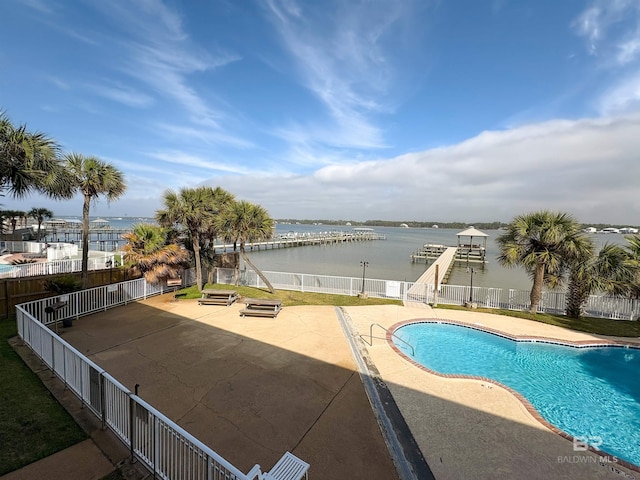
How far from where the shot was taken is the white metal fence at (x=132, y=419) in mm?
2801

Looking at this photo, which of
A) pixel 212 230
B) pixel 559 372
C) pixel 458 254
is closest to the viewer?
pixel 559 372

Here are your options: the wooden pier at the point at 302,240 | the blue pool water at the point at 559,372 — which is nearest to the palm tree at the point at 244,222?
the blue pool water at the point at 559,372

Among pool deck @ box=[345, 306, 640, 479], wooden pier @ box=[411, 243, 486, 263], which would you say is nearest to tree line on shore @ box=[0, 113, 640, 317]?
pool deck @ box=[345, 306, 640, 479]

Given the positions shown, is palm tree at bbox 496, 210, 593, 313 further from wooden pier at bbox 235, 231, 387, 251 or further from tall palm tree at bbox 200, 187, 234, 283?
wooden pier at bbox 235, 231, 387, 251

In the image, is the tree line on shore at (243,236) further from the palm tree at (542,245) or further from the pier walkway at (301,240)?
the pier walkway at (301,240)

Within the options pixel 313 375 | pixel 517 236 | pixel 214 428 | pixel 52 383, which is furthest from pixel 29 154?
pixel 517 236

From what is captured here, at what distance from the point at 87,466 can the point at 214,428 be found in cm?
151

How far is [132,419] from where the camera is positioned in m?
3.50

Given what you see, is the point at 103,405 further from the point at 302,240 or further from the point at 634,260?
the point at 302,240

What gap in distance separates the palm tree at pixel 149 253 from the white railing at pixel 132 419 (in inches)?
184

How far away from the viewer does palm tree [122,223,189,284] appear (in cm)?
1132

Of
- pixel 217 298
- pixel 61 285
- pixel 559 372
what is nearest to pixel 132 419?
pixel 217 298

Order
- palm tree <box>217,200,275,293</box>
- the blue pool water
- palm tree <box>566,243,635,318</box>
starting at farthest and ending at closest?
palm tree <box>217,200,275,293</box>
palm tree <box>566,243,635,318</box>
the blue pool water

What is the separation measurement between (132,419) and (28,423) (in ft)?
6.25
